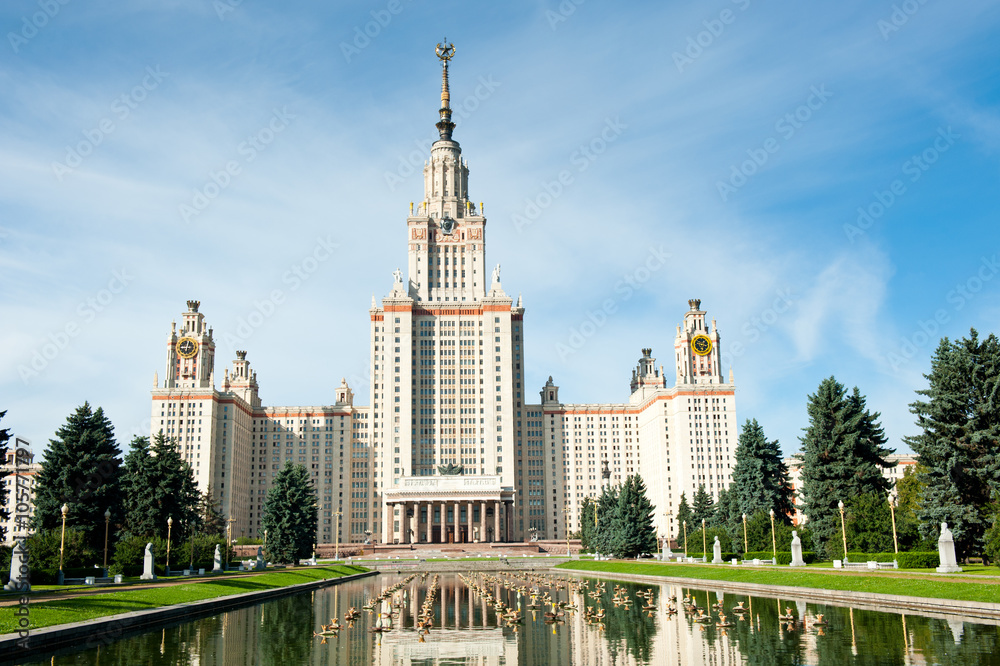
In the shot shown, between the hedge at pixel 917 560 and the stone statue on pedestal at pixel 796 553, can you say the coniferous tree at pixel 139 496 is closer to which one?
the stone statue on pedestal at pixel 796 553

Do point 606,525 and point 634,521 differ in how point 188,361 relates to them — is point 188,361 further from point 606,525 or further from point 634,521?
point 634,521

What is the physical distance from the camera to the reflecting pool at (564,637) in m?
20.6

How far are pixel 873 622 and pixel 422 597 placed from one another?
2379cm

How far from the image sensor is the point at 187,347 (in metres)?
152

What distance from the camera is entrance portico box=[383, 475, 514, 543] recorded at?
136m

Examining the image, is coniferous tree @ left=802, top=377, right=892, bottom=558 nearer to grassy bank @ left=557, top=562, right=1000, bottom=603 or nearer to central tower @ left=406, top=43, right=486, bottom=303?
grassy bank @ left=557, top=562, right=1000, bottom=603

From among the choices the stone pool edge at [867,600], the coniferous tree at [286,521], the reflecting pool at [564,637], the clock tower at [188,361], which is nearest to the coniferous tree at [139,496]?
the coniferous tree at [286,521]

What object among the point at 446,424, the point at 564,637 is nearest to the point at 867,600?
the point at 564,637

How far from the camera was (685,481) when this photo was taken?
14962 cm

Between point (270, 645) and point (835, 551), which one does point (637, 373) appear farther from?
point (270, 645)

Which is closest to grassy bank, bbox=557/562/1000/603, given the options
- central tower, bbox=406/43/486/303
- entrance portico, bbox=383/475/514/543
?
entrance portico, bbox=383/475/514/543

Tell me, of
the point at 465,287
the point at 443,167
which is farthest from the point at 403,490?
the point at 443,167

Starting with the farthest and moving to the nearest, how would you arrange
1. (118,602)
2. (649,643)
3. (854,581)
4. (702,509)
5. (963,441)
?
(702,509), (963,441), (854,581), (118,602), (649,643)

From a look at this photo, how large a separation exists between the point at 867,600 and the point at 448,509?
110 metres
